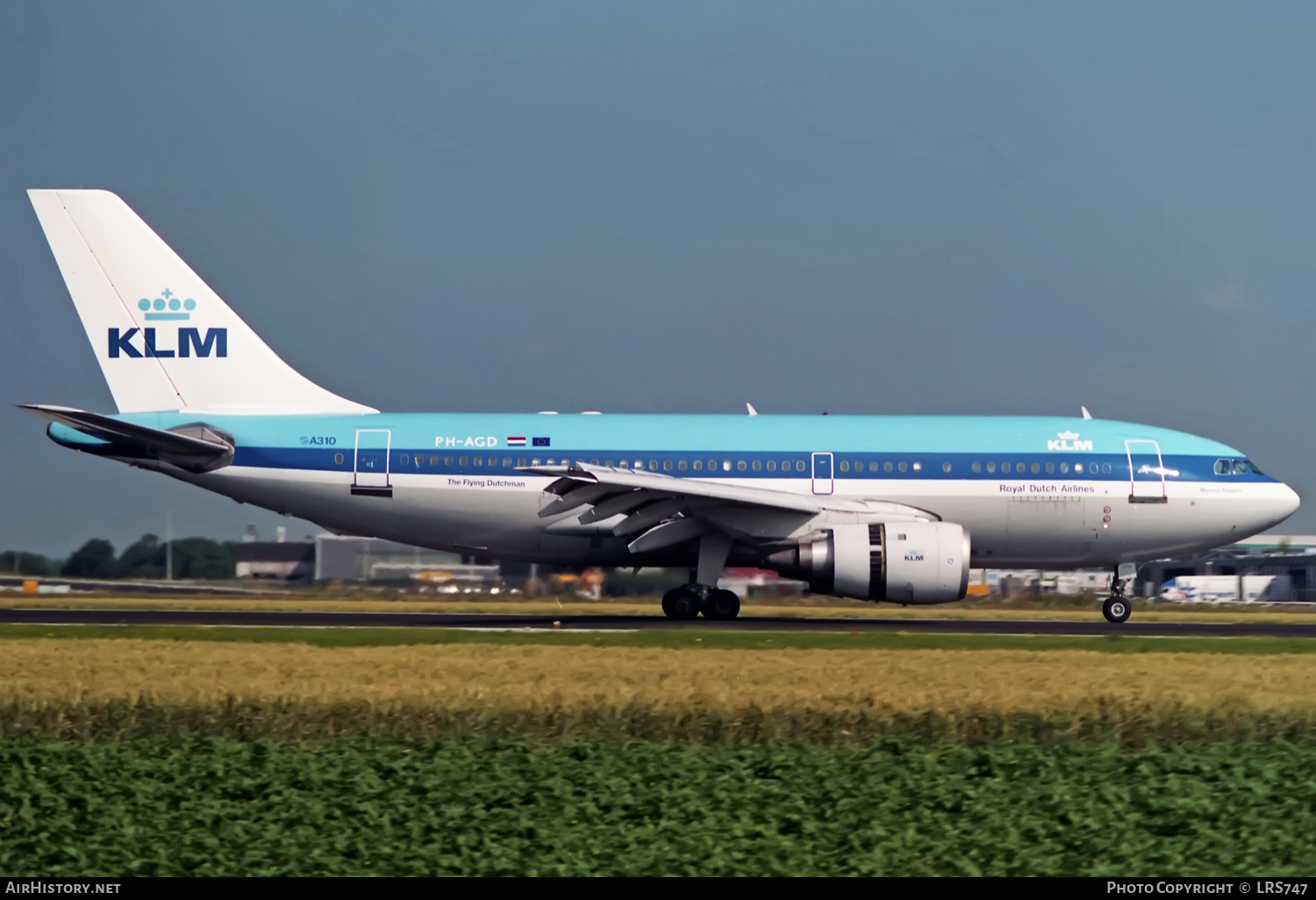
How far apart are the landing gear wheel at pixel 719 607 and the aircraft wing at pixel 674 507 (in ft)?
3.95

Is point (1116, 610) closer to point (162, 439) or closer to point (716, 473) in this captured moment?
point (716, 473)

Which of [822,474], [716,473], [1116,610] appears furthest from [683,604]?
[1116,610]

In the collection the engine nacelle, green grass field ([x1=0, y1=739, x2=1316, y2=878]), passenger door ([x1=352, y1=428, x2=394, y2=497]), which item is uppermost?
passenger door ([x1=352, y1=428, x2=394, y2=497])

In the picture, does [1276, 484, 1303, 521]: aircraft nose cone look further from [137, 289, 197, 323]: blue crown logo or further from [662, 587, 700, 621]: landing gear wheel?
[137, 289, 197, 323]: blue crown logo

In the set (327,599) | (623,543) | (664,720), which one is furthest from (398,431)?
(664,720)

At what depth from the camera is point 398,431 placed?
27344mm

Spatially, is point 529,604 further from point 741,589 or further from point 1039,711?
point 1039,711

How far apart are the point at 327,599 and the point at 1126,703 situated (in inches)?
1049

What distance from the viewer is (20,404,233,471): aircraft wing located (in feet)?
84.9

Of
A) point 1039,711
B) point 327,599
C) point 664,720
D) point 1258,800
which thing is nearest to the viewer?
point 1258,800

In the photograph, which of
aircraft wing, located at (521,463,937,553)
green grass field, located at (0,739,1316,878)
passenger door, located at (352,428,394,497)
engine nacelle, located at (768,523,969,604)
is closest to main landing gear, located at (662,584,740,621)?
aircraft wing, located at (521,463,937,553)

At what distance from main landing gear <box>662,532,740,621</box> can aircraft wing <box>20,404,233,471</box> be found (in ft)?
28.0
